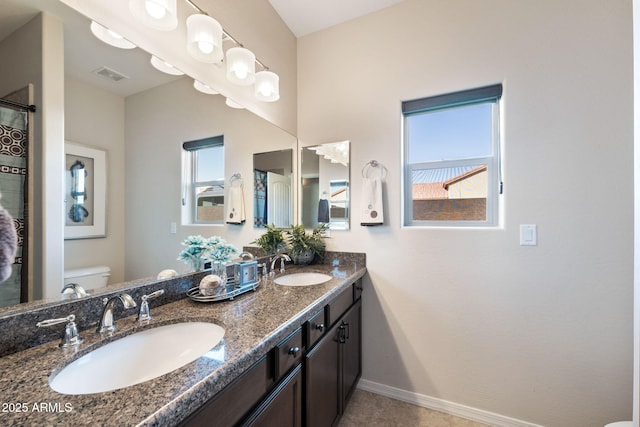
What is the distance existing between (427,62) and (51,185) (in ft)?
6.63

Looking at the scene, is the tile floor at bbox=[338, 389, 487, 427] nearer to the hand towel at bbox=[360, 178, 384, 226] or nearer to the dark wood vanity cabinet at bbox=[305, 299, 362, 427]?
the dark wood vanity cabinet at bbox=[305, 299, 362, 427]

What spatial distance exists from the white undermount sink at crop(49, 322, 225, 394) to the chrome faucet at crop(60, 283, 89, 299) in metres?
0.22

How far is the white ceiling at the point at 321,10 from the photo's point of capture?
5.97ft

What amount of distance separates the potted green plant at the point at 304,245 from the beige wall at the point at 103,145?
1100 millimetres

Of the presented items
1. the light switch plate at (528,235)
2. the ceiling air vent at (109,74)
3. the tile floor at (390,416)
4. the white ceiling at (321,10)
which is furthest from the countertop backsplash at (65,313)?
the white ceiling at (321,10)

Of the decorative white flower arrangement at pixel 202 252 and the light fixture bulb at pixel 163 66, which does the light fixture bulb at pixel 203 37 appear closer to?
the light fixture bulb at pixel 163 66

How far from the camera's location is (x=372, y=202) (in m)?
1.80

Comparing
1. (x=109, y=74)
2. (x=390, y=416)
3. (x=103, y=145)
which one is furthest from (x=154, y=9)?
(x=390, y=416)

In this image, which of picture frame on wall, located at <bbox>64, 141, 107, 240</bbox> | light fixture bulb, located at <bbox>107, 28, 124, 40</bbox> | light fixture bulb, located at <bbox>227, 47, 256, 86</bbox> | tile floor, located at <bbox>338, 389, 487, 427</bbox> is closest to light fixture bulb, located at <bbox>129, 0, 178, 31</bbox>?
light fixture bulb, located at <bbox>107, 28, 124, 40</bbox>

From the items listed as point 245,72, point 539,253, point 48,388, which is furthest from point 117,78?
point 539,253

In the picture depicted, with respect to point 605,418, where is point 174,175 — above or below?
above

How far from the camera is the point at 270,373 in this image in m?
0.86

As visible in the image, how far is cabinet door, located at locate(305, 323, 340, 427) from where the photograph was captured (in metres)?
1.10

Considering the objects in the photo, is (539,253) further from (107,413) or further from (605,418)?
(107,413)
